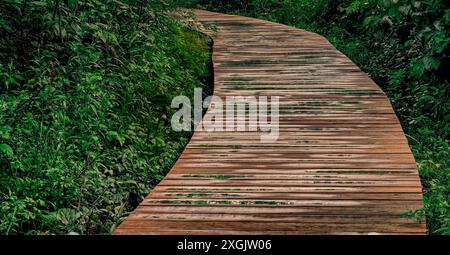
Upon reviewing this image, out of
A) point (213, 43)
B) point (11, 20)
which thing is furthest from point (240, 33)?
point (11, 20)

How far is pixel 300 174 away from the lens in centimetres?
521

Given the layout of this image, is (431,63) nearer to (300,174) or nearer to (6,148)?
(300,174)

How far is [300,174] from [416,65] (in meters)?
3.37

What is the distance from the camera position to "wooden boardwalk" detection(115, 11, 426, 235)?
4.29m

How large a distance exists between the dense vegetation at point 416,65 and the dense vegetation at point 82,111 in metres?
2.45

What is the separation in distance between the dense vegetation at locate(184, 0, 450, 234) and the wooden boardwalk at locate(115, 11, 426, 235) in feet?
1.06

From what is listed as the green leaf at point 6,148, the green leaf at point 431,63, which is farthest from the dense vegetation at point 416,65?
the green leaf at point 6,148

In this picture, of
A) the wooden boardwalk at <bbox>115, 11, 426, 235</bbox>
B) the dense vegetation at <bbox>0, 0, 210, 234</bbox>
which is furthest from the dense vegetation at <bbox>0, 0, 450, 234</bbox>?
the wooden boardwalk at <bbox>115, 11, 426, 235</bbox>

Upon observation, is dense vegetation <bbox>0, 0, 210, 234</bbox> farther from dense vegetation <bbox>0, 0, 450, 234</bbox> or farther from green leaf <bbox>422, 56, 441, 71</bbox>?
green leaf <bbox>422, 56, 441, 71</bbox>

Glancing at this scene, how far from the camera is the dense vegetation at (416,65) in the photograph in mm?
5918

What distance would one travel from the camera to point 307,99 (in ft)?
25.1

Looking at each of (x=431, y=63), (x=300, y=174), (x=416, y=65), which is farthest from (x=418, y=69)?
(x=300, y=174)

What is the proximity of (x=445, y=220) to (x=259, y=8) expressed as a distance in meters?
12.1
